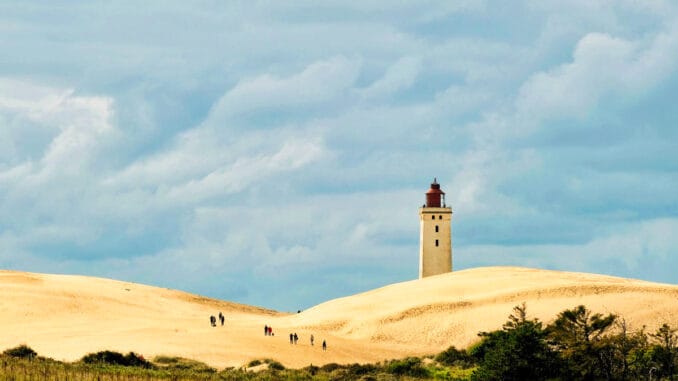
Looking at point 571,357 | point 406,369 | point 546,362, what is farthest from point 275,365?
point 571,357

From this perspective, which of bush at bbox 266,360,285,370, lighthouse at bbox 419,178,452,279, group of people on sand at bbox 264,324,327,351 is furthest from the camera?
lighthouse at bbox 419,178,452,279

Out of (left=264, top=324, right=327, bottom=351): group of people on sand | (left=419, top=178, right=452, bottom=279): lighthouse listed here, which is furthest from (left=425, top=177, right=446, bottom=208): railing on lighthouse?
(left=264, top=324, right=327, bottom=351): group of people on sand

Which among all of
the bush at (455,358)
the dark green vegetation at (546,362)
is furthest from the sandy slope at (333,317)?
the dark green vegetation at (546,362)

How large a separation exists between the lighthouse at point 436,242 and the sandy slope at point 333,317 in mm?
4261

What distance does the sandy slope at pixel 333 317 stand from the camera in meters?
59.6

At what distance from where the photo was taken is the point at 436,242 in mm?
91062

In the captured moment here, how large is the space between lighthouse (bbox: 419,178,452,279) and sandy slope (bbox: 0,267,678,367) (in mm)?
4261

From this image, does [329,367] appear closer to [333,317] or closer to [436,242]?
[333,317]

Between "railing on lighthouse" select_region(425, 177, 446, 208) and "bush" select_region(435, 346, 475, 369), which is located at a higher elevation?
"railing on lighthouse" select_region(425, 177, 446, 208)

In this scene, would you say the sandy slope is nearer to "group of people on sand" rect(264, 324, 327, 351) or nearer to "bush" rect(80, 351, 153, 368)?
"group of people on sand" rect(264, 324, 327, 351)

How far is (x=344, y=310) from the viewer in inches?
3054

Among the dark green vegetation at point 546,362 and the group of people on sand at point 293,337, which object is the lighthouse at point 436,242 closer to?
the group of people on sand at point 293,337

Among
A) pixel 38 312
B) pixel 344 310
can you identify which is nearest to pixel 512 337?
pixel 344 310

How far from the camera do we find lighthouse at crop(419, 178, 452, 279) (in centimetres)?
9069
